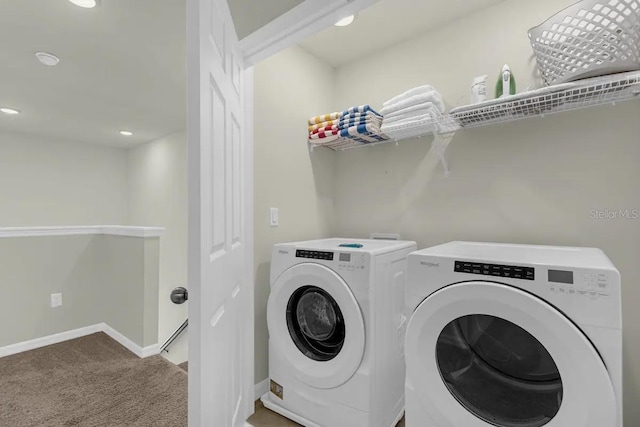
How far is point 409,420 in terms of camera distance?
1.18 meters

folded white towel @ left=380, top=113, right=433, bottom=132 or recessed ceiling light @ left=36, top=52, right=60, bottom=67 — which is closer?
folded white towel @ left=380, top=113, right=433, bottom=132

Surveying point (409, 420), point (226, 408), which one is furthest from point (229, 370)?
point (409, 420)

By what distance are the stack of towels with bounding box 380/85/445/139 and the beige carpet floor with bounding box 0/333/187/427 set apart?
6.78 ft

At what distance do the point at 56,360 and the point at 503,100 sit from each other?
3.51m

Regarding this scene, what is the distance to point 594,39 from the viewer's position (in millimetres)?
1187

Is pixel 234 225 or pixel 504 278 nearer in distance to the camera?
pixel 504 278

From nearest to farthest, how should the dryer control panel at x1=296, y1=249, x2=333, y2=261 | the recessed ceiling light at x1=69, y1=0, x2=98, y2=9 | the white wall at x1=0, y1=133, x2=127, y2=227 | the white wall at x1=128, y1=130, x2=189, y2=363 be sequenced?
1. the dryer control panel at x1=296, y1=249, x2=333, y2=261
2. the recessed ceiling light at x1=69, y1=0, x2=98, y2=9
3. the white wall at x1=128, y1=130, x2=189, y2=363
4. the white wall at x1=0, y1=133, x2=127, y2=227

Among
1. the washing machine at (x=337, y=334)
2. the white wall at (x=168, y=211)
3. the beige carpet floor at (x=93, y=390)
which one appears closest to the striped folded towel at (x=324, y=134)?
the washing machine at (x=337, y=334)

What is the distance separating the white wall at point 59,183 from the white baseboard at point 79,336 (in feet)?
9.35

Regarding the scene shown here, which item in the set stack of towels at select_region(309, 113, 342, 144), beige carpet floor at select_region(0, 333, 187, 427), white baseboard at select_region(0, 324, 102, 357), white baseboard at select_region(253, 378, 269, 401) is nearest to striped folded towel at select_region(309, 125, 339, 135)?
stack of towels at select_region(309, 113, 342, 144)

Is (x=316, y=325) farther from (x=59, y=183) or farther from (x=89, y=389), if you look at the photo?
(x=59, y=183)

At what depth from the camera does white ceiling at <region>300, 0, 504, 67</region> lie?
5.91 feet

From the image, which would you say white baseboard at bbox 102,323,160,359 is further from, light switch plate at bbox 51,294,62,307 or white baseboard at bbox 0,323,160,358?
light switch plate at bbox 51,294,62,307

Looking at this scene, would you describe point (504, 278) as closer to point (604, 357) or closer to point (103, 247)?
point (604, 357)
